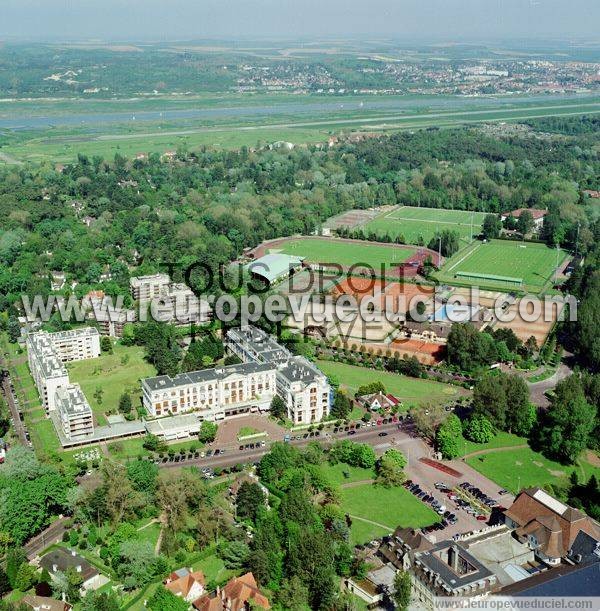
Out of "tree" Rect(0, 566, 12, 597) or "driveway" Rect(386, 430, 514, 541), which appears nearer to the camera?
"tree" Rect(0, 566, 12, 597)

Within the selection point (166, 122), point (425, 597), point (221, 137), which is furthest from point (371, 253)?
point (166, 122)

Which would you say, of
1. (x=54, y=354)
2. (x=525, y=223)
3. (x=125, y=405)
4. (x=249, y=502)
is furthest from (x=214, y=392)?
(x=525, y=223)

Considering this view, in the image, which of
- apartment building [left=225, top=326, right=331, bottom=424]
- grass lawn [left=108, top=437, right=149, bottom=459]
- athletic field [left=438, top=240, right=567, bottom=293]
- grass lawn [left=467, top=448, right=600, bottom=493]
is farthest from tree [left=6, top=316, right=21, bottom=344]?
athletic field [left=438, top=240, right=567, bottom=293]

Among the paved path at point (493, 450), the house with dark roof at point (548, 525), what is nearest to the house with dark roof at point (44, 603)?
the house with dark roof at point (548, 525)

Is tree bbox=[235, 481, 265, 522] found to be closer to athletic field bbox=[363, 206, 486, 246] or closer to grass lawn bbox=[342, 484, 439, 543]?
grass lawn bbox=[342, 484, 439, 543]

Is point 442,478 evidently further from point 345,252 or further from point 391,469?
point 345,252

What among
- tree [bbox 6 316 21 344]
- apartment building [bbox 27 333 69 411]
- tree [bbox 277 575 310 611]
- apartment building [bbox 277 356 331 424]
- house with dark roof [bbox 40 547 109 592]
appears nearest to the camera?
tree [bbox 277 575 310 611]

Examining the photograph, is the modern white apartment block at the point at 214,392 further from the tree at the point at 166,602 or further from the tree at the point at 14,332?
the tree at the point at 166,602
